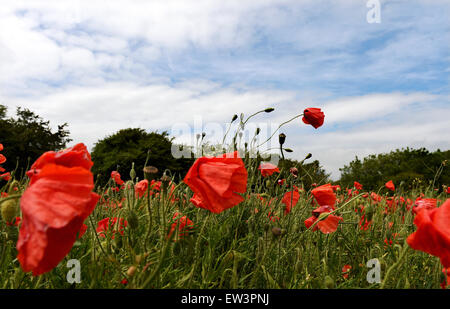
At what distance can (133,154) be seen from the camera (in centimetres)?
1108

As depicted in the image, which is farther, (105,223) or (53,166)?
(105,223)

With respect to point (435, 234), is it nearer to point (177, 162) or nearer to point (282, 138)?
point (282, 138)

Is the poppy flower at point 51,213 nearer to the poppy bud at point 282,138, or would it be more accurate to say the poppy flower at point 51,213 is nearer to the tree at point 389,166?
the poppy bud at point 282,138

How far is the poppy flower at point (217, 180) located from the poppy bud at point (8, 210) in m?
0.54

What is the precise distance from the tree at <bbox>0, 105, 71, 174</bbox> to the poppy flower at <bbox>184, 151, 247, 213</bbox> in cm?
1394

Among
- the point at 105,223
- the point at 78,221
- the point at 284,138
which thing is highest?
the point at 284,138

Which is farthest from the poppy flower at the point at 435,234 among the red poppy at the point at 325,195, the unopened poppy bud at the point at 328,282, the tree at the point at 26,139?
the tree at the point at 26,139

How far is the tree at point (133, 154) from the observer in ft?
35.2

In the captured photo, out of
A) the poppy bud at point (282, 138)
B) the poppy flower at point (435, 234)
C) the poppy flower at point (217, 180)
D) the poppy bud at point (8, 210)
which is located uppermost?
the poppy bud at point (282, 138)
